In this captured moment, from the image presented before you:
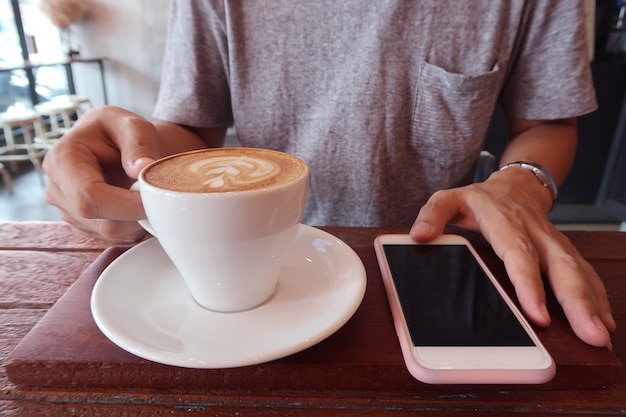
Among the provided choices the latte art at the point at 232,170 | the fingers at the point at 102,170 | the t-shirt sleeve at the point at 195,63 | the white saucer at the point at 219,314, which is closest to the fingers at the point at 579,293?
the white saucer at the point at 219,314

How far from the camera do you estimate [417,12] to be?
815 millimetres

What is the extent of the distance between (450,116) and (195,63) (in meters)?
0.54

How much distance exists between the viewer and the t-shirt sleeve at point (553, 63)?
2.57ft

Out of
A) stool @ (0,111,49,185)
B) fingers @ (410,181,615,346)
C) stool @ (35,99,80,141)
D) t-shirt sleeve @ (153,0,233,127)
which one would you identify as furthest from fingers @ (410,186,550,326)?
stool @ (35,99,80,141)

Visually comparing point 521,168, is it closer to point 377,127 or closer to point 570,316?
point 377,127

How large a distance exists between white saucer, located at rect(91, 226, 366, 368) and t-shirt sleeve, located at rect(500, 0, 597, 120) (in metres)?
0.59

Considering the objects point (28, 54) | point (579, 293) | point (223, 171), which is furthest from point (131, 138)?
point (28, 54)

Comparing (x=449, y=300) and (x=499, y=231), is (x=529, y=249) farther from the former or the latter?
(x=449, y=300)

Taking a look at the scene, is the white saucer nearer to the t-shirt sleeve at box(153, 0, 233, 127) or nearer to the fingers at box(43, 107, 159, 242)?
the fingers at box(43, 107, 159, 242)

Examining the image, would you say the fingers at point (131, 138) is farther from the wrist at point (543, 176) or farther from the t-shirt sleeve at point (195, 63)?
the wrist at point (543, 176)

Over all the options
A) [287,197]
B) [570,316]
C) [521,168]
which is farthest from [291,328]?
[521,168]

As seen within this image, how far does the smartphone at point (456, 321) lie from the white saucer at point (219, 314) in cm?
6

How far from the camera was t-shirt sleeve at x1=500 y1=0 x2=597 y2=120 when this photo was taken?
783mm

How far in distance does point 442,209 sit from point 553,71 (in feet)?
1.46
